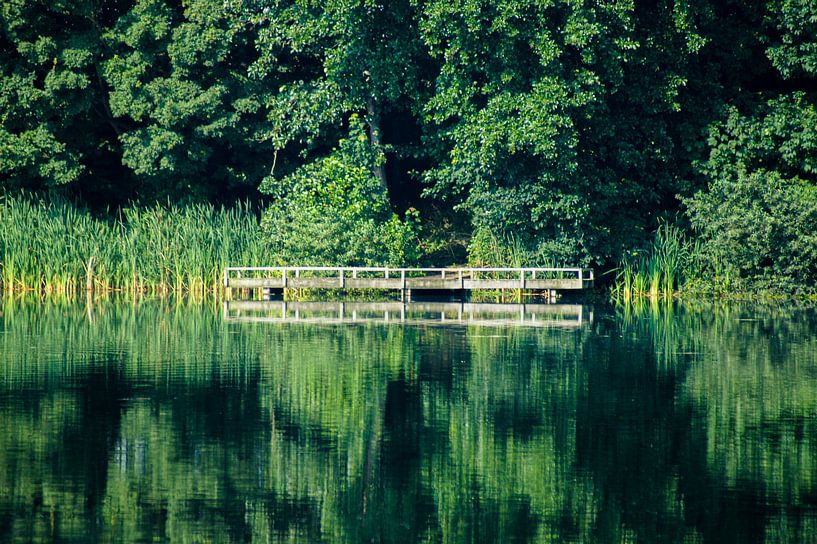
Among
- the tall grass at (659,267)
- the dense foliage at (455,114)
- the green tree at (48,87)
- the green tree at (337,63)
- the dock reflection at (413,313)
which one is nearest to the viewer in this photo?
the dock reflection at (413,313)

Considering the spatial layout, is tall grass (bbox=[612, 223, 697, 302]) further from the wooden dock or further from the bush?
the wooden dock

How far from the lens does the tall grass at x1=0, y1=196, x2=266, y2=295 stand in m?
30.5

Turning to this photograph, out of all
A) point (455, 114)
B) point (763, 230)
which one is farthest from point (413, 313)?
point (763, 230)

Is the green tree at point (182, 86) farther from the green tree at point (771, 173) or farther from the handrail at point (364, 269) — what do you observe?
the green tree at point (771, 173)

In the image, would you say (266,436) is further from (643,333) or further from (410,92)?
(410,92)

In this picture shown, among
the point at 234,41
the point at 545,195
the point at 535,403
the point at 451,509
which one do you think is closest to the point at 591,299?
the point at 545,195

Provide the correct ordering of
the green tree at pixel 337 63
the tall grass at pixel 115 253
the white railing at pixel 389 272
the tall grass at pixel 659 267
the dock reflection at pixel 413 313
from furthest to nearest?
the green tree at pixel 337 63, the tall grass at pixel 659 267, the tall grass at pixel 115 253, the white railing at pixel 389 272, the dock reflection at pixel 413 313

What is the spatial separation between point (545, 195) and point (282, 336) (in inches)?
487

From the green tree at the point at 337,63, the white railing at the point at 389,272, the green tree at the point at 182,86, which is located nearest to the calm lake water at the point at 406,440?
the white railing at the point at 389,272

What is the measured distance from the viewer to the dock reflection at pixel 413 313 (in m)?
22.9

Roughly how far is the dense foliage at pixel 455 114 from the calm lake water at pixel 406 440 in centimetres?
1162

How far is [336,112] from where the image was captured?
32.8 m

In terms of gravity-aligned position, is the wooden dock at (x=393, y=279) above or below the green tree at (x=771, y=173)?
below

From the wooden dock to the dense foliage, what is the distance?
0.48 metres
